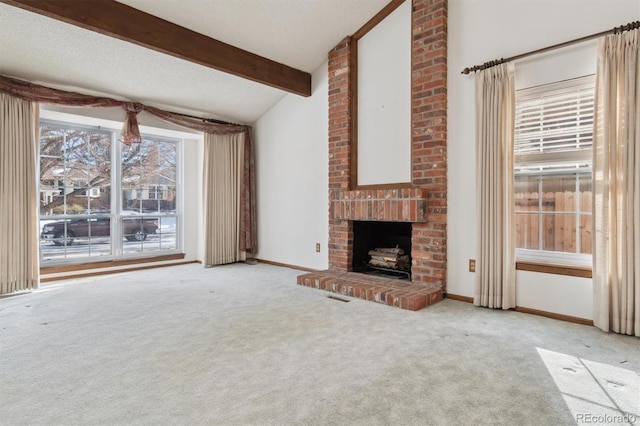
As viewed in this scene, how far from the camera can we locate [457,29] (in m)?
3.45

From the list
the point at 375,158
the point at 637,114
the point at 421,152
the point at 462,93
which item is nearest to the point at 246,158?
the point at 375,158

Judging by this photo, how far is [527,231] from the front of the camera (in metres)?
3.18

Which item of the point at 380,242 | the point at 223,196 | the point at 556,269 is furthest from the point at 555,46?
the point at 223,196

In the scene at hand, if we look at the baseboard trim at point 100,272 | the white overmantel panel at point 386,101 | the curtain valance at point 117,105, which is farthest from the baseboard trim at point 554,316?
the baseboard trim at point 100,272

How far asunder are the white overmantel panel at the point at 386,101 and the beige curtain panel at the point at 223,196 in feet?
7.41

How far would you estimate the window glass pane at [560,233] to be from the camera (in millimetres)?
2949

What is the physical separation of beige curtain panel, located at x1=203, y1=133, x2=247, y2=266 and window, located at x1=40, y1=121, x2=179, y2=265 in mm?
692

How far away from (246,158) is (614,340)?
16.0 ft

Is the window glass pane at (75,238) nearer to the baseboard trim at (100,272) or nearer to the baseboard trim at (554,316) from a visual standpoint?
the baseboard trim at (100,272)

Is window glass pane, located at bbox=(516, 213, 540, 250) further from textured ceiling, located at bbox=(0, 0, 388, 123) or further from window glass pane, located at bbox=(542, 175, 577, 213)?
textured ceiling, located at bbox=(0, 0, 388, 123)

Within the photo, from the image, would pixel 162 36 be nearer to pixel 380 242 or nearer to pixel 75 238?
pixel 75 238

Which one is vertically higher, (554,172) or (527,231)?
(554,172)

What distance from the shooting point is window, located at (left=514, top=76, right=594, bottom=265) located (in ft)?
9.36

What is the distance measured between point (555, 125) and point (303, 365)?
2.81 meters
